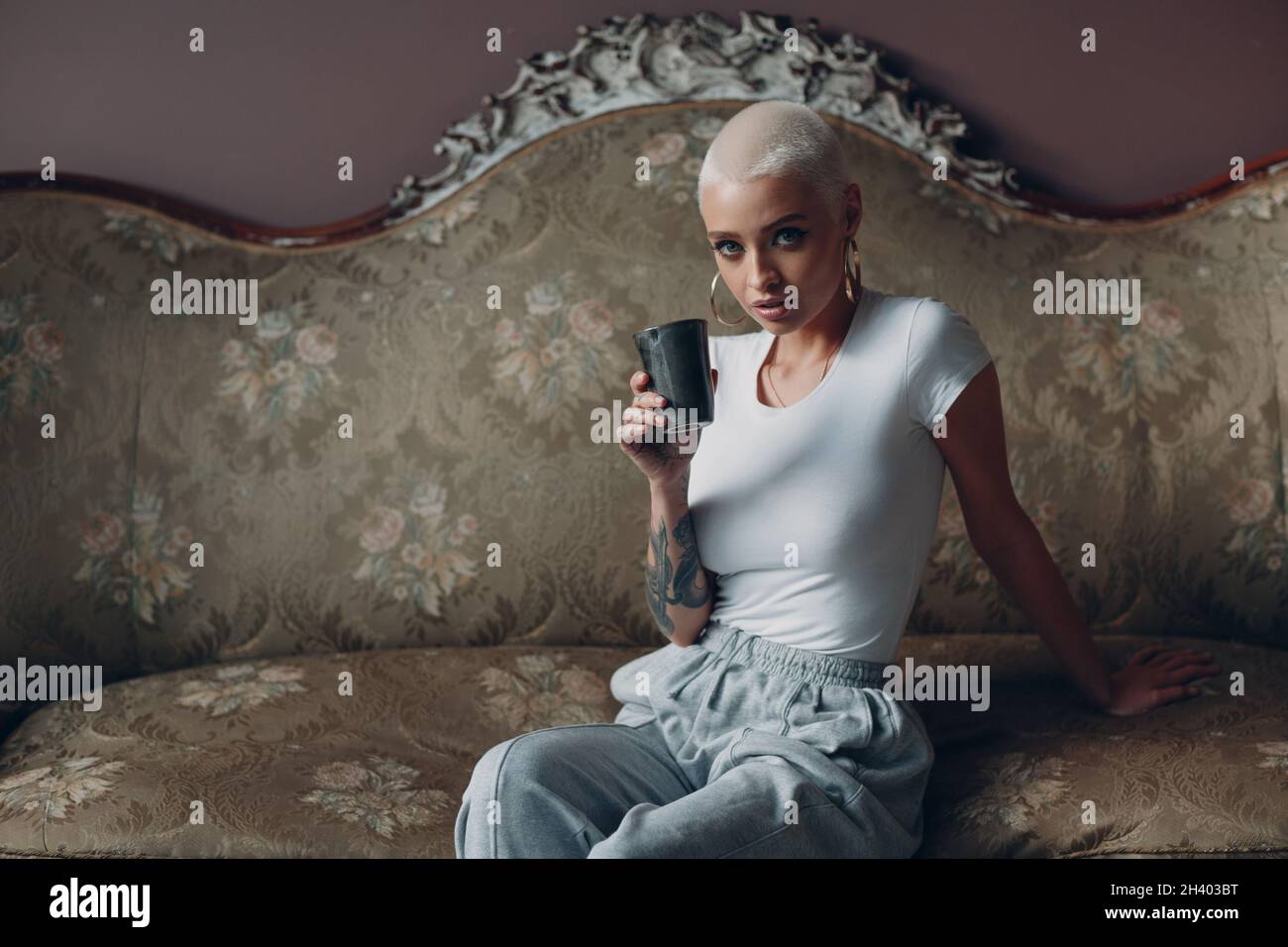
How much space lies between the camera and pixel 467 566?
212cm

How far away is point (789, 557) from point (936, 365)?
0.97 ft

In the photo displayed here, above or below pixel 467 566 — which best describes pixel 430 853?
below

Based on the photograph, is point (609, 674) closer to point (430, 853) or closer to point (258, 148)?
point (430, 853)

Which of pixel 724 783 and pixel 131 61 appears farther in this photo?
pixel 131 61

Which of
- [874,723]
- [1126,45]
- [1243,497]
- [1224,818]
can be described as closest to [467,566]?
[874,723]

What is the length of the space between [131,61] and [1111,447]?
202cm

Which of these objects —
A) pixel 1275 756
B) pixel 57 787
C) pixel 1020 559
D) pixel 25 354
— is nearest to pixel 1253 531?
pixel 1275 756

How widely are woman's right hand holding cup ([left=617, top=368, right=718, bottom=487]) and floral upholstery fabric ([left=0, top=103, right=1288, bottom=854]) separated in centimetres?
65

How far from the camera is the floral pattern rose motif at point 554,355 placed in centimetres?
214

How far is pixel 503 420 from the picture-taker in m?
2.14

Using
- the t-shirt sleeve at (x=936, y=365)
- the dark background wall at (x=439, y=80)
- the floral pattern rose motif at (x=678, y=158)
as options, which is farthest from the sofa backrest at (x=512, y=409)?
the t-shirt sleeve at (x=936, y=365)

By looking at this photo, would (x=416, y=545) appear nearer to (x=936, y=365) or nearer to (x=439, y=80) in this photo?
(x=439, y=80)

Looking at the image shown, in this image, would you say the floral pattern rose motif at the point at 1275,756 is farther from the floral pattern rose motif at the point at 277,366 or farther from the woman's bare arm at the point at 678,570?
the floral pattern rose motif at the point at 277,366
